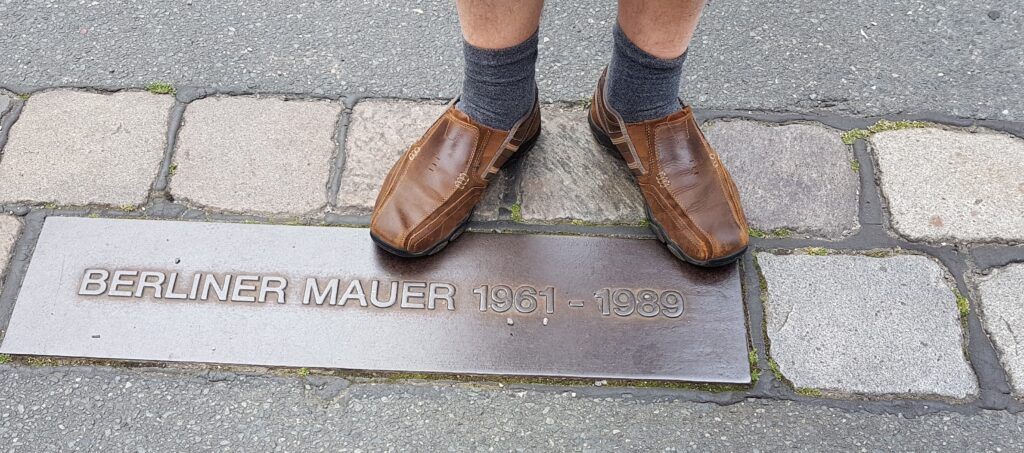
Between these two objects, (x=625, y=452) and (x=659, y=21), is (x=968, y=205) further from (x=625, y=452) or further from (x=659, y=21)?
(x=625, y=452)

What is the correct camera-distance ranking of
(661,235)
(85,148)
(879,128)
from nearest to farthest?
1. (661,235)
2. (85,148)
3. (879,128)

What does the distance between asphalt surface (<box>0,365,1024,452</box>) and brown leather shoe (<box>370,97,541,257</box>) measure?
329mm

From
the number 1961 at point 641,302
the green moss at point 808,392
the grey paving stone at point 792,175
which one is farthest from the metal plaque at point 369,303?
the grey paving stone at point 792,175

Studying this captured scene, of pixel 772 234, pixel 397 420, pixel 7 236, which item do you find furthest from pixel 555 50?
pixel 7 236

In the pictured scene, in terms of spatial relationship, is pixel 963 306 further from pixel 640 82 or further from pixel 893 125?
pixel 640 82

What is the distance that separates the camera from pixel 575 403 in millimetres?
1576

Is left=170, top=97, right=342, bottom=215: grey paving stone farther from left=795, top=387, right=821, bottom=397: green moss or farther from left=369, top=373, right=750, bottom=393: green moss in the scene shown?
left=795, top=387, right=821, bottom=397: green moss

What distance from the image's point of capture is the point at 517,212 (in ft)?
6.05

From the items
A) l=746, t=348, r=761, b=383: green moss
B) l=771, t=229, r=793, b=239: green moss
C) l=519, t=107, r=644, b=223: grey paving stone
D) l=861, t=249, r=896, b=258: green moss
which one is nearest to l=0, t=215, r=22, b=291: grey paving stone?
l=519, t=107, r=644, b=223: grey paving stone

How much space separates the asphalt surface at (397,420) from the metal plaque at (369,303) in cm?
5

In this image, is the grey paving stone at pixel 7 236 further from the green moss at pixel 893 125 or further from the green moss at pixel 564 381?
the green moss at pixel 893 125

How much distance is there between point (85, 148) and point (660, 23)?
4.60 feet

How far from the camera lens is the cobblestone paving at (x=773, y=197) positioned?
165 cm

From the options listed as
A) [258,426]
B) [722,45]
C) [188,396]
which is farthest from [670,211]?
[188,396]
